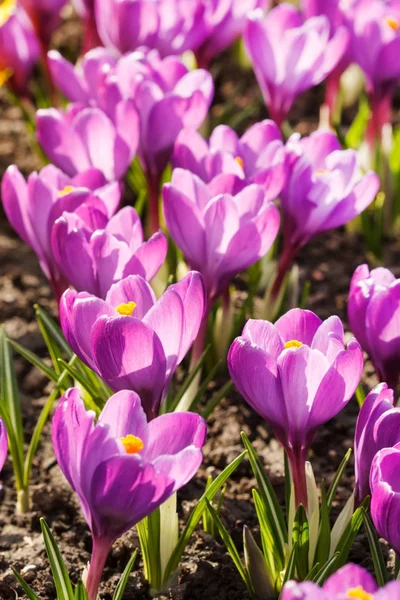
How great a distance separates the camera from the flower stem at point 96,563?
1.28 metres

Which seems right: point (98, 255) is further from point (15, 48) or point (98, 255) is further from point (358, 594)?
point (15, 48)

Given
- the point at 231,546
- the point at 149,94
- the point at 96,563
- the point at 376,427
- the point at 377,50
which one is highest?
the point at 149,94

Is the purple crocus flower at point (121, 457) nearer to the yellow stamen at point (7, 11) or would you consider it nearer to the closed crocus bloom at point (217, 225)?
the closed crocus bloom at point (217, 225)

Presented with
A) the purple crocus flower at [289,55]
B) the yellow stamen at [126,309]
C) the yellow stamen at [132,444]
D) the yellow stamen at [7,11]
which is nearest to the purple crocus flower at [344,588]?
the yellow stamen at [132,444]

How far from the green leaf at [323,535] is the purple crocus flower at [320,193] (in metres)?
0.65

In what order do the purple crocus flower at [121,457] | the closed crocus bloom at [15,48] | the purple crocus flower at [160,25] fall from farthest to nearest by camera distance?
the closed crocus bloom at [15,48] < the purple crocus flower at [160,25] < the purple crocus flower at [121,457]

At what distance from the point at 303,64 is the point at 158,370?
1250 millimetres

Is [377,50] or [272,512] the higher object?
[377,50]

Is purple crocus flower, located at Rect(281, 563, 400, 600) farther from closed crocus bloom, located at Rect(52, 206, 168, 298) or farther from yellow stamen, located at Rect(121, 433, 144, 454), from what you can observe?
closed crocus bloom, located at Rect(52, 206, 168, 298)

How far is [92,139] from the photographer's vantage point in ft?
6.59

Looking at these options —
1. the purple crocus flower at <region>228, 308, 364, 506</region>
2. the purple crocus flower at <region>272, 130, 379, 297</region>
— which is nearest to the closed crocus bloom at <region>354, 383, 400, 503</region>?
the purple crocus flower at <region>228, 308, 364, 506</region>

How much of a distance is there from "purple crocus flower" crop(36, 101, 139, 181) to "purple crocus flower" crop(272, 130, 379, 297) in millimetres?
344

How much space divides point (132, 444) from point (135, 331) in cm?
19

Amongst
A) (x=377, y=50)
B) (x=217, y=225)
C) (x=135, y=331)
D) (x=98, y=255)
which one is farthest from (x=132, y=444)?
(x=377, y=50)
